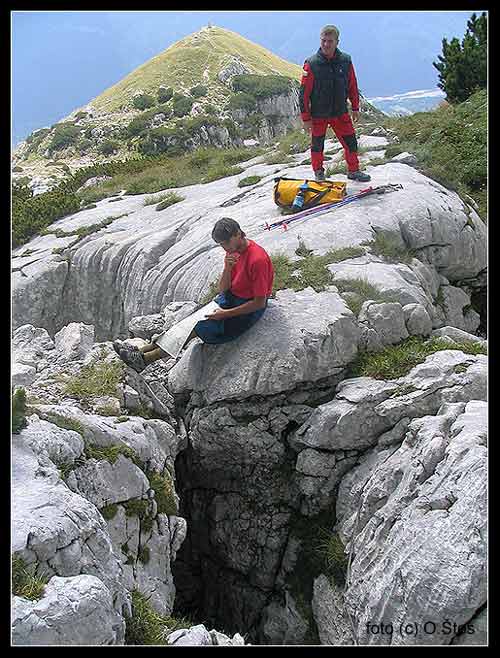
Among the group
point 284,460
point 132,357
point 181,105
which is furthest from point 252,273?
point 181,105

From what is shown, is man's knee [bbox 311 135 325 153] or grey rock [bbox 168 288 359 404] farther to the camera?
man's knee [bbox 311 135 325 153]

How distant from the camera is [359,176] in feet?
A: 53.4

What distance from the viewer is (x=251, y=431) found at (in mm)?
10734

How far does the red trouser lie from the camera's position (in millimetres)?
15383

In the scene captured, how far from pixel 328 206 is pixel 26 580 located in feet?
36.7

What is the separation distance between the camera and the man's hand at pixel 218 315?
1043 cm

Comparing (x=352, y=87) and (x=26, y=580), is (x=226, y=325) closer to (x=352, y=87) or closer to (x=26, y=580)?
(x=26, y=580)

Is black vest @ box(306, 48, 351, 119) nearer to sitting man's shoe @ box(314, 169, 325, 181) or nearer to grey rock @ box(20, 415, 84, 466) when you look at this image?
sitting man's shoe @ box(314, 169, 325, 181)

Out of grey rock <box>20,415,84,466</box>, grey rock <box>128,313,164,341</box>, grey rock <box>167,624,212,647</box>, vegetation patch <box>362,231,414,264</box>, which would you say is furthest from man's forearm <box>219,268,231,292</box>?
grey rock <box>167,624,212,647</box>

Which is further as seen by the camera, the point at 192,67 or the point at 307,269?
the point at 192,67

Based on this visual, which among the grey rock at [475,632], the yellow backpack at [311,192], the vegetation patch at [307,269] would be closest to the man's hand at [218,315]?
the vegetation patch at [307,269]

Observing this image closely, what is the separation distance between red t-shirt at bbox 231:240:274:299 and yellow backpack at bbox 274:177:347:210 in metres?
5.64

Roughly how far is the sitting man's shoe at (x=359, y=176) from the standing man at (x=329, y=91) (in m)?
0.61
